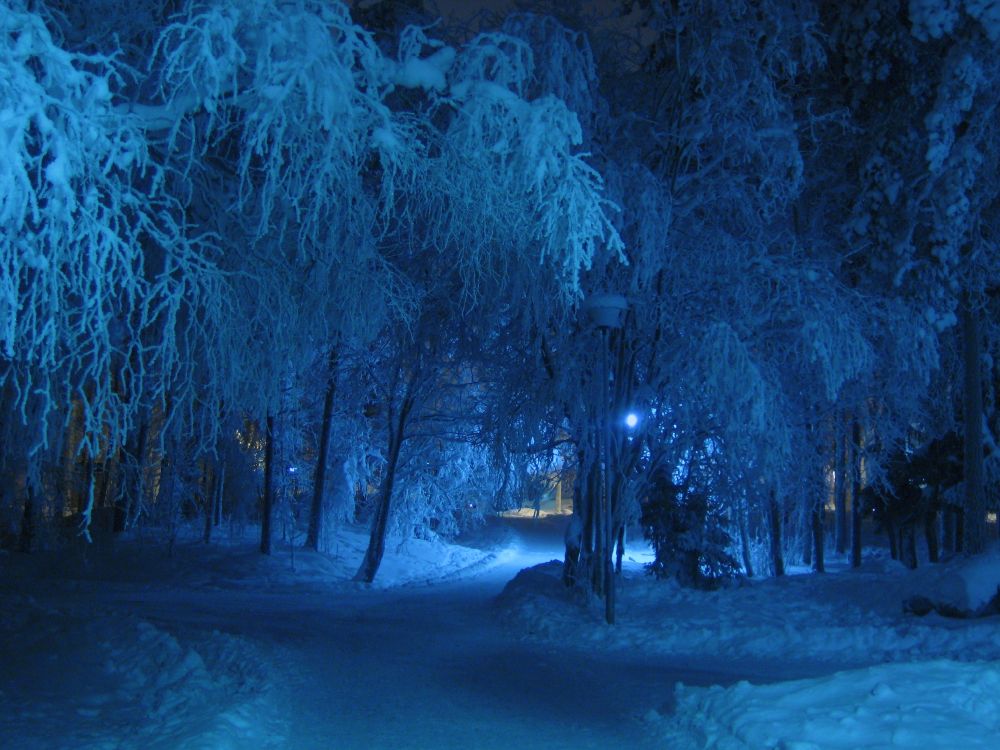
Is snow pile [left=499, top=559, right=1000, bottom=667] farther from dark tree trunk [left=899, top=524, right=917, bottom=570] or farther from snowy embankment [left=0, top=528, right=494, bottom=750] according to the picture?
dark tree trunk [left=899, top=524, right=917, bottom=570]

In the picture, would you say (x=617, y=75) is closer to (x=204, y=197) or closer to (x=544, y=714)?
(x=204, y=197)

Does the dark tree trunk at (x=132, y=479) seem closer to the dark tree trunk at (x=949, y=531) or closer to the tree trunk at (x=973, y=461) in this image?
the tree trunk at (x=973, y=461)

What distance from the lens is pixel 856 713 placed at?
5.20m

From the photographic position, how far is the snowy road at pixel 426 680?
21.1ft

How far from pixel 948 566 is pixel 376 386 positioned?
11.6m

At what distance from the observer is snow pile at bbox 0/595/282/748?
6086 mm

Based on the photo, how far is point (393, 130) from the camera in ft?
22.9

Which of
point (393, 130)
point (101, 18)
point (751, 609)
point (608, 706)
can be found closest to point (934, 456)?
point (751, 609)

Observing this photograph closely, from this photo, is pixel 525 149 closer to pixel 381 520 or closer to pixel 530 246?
pixel 530 246

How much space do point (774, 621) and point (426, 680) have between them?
490cm

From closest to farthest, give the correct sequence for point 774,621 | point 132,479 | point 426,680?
point 426,680 < point 132,479 < point 774,621

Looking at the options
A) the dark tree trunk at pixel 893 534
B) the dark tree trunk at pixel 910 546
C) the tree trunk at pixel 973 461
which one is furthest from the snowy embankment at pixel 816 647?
the dark tree trunk at pixel 893 534

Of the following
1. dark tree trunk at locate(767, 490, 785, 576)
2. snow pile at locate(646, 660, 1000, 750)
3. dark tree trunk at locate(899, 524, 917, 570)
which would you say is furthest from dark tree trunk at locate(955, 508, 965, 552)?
snow pile at locate(646, 660, 1000, 750)

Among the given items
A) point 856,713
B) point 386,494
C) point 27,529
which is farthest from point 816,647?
point 27,529
